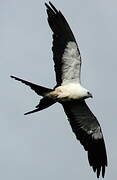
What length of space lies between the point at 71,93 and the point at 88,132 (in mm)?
1537

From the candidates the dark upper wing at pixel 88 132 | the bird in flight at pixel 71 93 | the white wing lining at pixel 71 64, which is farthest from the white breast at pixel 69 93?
the dark upper wing at pixel 88 132

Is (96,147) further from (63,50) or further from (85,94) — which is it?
(63,50)

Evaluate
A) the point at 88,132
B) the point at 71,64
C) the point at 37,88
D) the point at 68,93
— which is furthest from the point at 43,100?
the point at 88,132

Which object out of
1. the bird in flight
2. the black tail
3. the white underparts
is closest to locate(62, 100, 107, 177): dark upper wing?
the bird in flight

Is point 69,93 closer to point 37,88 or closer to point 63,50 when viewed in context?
point 37,88

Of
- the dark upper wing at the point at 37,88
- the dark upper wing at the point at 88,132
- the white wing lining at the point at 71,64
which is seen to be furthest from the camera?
the dark upper wing at the point at 88,132

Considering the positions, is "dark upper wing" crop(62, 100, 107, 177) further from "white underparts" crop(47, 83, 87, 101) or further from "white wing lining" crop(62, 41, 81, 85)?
"white wing lining" crop(62, 41, 81, 85)

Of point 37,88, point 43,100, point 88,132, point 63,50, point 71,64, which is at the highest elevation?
point 63,50

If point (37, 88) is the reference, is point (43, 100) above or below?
below

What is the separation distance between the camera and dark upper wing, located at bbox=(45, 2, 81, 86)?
57.8 ft

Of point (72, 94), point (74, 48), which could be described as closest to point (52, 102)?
point (72, 94)

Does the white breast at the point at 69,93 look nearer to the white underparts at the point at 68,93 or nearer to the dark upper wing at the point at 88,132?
the white underparts at the point at 68,93

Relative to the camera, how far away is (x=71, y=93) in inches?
688

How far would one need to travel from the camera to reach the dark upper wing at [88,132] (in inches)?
Result: 712
